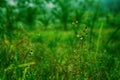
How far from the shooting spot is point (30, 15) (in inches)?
232

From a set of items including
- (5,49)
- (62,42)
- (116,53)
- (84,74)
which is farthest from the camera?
(62,42)

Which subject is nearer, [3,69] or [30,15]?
[3,69]

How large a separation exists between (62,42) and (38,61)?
4.01 feet

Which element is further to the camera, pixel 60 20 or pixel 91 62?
pixel 60 20

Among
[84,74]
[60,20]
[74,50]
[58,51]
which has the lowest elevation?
[84,74]

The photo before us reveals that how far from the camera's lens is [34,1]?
3375 millimetres

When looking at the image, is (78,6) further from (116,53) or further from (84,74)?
(84,74)

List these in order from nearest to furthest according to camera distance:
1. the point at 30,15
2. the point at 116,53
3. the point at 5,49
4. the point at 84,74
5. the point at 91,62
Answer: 1. the point at 84,74
2. the point at 91,62
3. the point at 5,49
4. the point at 116,53
5. the point at 30,15

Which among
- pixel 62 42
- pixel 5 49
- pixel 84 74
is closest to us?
pixel 84 74

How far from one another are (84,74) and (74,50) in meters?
0.20

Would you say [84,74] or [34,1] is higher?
[34,1]

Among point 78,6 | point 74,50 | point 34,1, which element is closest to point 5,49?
point 74,50

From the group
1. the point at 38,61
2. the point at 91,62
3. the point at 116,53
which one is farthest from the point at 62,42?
the point at 91,62

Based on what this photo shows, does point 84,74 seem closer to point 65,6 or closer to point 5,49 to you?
point 5,49
